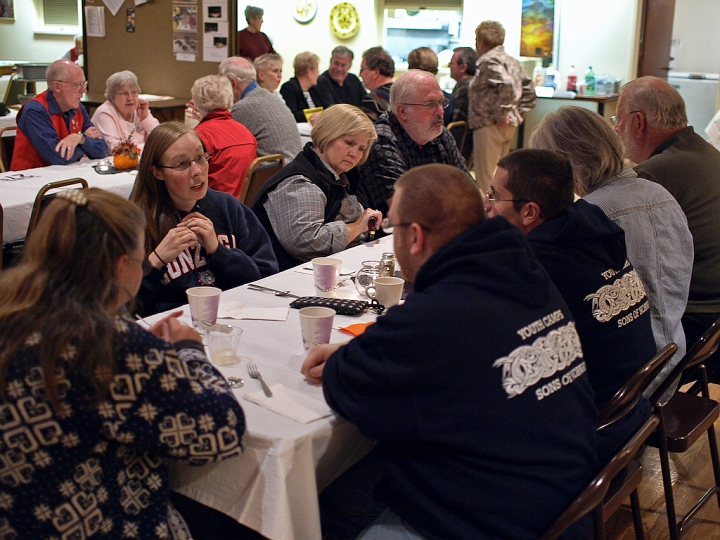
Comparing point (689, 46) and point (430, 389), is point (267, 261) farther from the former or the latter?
point (689, 46)

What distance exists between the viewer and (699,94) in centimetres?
898

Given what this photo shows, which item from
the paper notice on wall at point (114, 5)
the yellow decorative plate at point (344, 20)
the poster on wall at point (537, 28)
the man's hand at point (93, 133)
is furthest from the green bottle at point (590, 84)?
the man's hand at point (93, 133)

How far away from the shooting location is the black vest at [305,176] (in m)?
3.07

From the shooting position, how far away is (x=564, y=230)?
6.37 feet

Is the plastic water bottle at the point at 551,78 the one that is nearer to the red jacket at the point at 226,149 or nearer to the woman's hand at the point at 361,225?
the red jacket at the point at 226,149

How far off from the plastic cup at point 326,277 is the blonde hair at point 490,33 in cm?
528

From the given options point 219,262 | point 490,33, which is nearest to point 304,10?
point 490,33

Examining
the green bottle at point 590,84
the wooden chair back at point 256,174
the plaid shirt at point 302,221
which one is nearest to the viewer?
the plaid shirt at point 302,221

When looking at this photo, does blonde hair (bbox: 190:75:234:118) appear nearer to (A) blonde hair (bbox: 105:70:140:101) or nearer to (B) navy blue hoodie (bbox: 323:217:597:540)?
(A) blonde hair (bbox: 105:70:140:101)

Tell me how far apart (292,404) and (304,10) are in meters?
9.72

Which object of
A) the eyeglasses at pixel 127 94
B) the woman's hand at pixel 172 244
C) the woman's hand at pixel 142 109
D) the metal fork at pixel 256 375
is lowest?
the metal fork at pixel 256 375

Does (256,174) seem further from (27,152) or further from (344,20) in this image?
(344,20)

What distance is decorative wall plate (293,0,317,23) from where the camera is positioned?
1047 cm

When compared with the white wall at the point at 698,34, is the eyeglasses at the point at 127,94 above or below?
below
